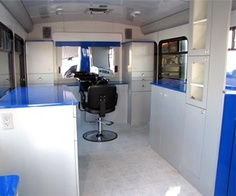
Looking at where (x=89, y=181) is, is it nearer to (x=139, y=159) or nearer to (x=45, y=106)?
(x=139, y=159)

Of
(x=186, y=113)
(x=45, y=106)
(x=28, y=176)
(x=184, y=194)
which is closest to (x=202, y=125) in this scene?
(x=186, y=113)

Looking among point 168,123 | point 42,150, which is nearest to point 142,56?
point 168,123

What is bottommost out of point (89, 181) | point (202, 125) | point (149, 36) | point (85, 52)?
point (89, 181)

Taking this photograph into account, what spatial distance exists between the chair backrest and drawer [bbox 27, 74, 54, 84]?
1381mm

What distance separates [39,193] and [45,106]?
79 centimetres

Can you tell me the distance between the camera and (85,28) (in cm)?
551

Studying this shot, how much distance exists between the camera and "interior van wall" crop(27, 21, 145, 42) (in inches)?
208

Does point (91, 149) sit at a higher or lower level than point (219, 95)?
lower

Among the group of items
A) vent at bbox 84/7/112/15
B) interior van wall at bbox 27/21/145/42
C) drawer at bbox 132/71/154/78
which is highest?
vent at bbox 84/7/112/15

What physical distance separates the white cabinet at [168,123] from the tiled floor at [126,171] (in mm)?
151

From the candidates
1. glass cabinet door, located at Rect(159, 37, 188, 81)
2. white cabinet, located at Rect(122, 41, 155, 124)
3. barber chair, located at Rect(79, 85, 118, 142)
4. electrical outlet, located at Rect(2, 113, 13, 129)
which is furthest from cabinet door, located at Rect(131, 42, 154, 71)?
electrical outlet, located at Rect(2, 113, 13, 129)

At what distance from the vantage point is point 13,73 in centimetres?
363

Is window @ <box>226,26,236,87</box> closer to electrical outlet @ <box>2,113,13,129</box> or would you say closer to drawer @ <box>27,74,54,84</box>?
electrical outlet @ <box>2,113,13,129</box>

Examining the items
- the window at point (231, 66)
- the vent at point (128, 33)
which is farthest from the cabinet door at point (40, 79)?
the window at point (231, 66)
